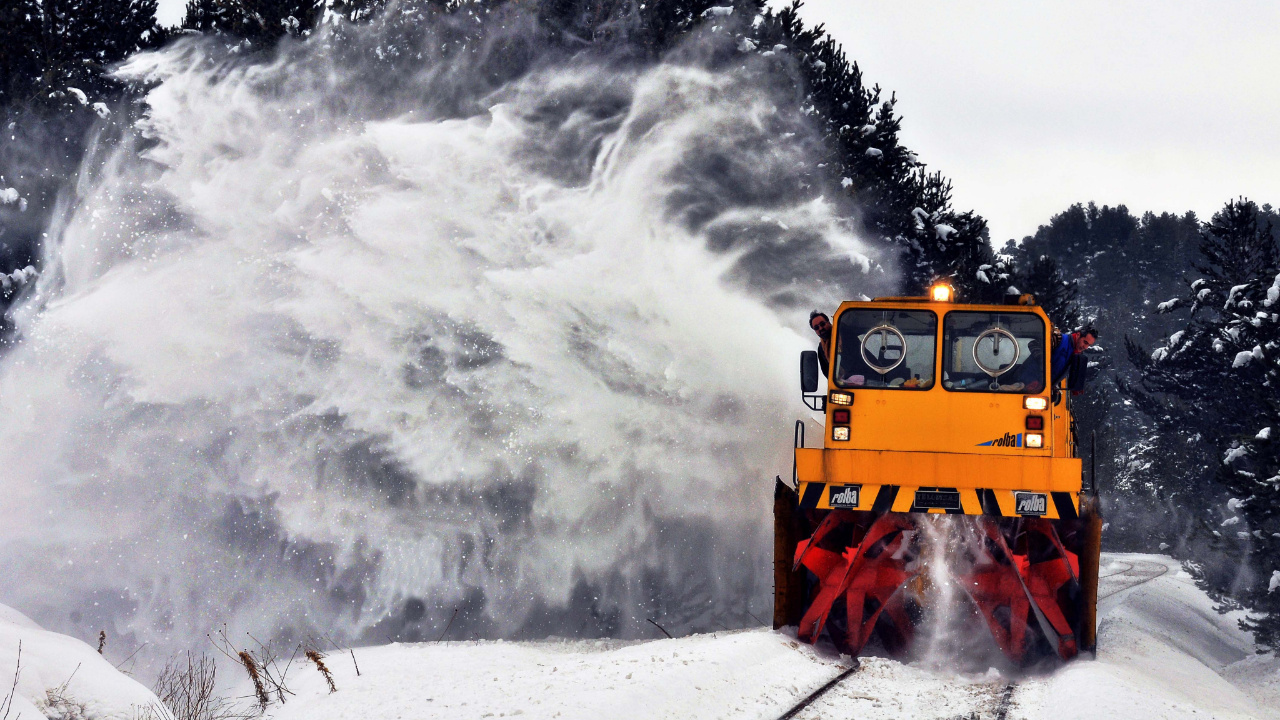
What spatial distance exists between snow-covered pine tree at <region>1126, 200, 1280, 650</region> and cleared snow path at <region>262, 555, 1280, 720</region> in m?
6.89

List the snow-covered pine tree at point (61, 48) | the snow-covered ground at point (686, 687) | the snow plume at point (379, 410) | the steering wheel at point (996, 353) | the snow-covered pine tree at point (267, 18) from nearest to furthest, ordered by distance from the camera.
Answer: the snow-covered ground at point (686, 687), the steering wheel at point (996, 353), the snow plume at point (379, 410), the snow-covered pine tree at point (61, 48), the snow-covered pine tree at point (267, 18)

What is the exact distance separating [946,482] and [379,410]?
8.29 m

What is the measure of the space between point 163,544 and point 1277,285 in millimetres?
18236

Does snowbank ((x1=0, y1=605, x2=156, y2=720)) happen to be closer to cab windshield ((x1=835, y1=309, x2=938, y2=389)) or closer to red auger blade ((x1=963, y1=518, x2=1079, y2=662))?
cab windshield ((x1=835, y1=309, x2=938, y2=389))

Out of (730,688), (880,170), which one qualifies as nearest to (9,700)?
(730,688)

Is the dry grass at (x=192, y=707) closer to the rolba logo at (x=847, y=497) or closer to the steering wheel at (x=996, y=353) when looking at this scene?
the rolba logo at (x=847, y=497)

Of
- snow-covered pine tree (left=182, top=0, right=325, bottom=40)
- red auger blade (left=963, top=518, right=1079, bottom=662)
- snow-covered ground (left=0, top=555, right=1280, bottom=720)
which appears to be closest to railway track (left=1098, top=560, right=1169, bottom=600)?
snow-covered ground (left=0, top=555, right=1280, bottom=720)

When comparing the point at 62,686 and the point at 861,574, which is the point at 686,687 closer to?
the point at 861,574

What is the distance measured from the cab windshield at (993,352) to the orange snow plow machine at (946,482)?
10 mm

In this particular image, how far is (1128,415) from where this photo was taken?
71.4 metres

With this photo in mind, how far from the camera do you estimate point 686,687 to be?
7.38 meters

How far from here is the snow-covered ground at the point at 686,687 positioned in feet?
22.7

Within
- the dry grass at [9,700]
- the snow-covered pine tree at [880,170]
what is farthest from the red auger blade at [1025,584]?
the snow-covered pine tree at [880,170]

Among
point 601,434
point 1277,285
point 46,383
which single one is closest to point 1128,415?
point 1277,285
